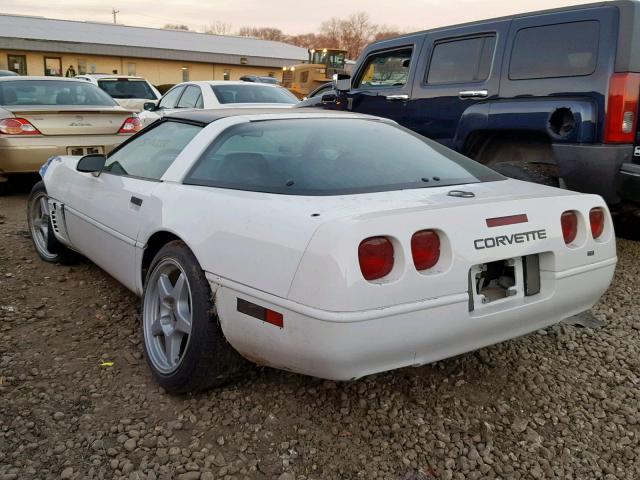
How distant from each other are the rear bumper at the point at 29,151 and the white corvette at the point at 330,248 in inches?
140

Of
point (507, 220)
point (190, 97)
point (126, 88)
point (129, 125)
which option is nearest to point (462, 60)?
point (507, 220)

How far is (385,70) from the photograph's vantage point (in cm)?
652

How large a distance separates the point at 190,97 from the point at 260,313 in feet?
25.9

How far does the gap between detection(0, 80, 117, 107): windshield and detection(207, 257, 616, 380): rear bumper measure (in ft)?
19.4

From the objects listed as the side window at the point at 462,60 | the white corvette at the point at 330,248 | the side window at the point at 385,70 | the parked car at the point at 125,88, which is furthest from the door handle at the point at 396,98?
the parked car at the point at 125,88

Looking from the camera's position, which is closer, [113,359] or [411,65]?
[113,359]

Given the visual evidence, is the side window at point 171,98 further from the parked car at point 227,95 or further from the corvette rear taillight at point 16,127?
the corvette rear taillight at point 16,127

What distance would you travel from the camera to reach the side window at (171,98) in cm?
1000

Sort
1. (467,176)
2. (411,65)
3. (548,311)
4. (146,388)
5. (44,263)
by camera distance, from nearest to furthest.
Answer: (548,311), (146,388), (467,176), (44,263), (411,65)

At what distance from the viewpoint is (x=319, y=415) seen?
8.63 ft

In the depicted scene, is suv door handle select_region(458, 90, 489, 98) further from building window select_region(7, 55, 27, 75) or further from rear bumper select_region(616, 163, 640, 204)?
building window select_region(7, 55, 27, 75)

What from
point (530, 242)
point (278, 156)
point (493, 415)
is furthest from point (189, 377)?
point (530, 242)

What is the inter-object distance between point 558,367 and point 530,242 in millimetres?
962

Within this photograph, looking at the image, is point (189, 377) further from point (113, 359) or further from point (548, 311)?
point (548, 311)
